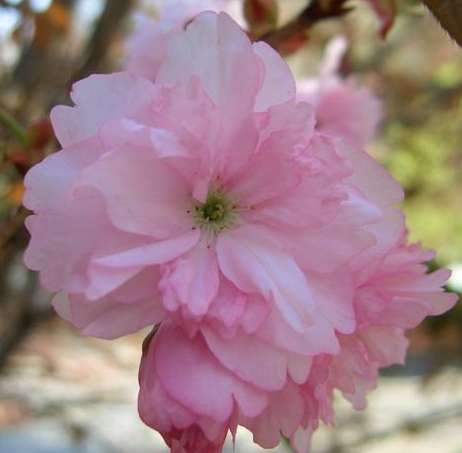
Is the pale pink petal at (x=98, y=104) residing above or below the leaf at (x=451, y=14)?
below

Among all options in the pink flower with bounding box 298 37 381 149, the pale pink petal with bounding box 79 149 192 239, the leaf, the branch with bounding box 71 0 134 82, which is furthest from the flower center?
the branch with bounding box 71 0 134 82

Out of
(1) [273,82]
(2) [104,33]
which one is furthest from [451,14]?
(2) [104,33]

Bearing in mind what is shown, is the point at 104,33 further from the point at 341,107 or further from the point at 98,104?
the point at 98,104

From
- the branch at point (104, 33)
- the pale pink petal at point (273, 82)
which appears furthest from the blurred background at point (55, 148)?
the pale pink petal at point (273, 82)

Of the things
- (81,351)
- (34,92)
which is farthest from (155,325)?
(81,351)

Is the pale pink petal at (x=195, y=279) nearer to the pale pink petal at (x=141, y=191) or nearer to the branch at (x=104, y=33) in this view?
the pale pink petal at (x=141, y=191)
